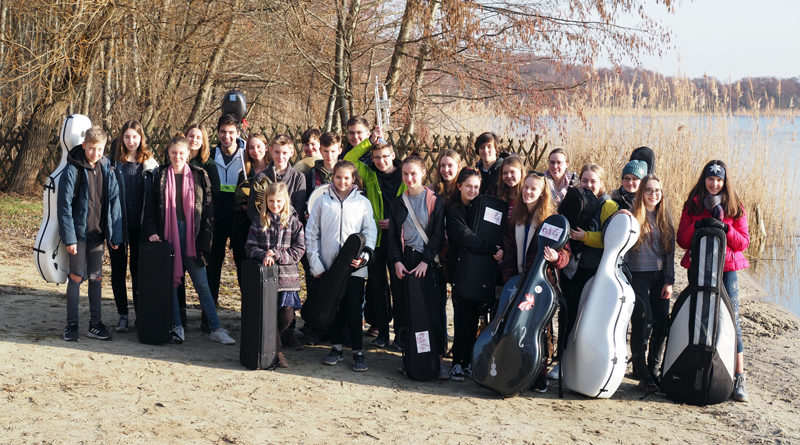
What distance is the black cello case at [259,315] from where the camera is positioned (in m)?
5.60

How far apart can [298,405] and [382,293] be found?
151 cm

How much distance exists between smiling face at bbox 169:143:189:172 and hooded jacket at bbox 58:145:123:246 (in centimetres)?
47

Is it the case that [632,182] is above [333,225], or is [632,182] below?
above

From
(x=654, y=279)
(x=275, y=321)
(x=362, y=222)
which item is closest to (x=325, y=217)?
(x=362, y=222)

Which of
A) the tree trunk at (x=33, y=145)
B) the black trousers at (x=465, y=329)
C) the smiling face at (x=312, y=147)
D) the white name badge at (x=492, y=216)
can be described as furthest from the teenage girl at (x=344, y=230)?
the tree trunk at (x=33, y=145)

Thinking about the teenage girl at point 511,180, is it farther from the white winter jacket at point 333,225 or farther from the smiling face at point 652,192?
the white winter jacket at point 333,225

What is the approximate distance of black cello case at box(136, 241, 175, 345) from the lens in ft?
19.7

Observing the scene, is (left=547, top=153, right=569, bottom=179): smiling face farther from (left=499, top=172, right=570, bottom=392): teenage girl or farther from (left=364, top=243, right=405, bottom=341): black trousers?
(left=364, top=243, right=405, bottom=341): black trousers

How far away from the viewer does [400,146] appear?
41.6 feet

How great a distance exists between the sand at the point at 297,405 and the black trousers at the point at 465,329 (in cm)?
20

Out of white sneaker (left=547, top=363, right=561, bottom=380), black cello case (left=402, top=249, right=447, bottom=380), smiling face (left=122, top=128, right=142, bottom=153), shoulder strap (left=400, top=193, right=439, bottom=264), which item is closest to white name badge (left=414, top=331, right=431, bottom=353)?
black cello case (left=402, top=249, right=447, bottom=380)

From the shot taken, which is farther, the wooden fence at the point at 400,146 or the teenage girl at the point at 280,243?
the wooden fence at the point at 400,146

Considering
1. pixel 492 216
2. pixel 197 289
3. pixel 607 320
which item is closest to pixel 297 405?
pixel 197 289

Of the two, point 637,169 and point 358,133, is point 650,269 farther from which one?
point 358,133
